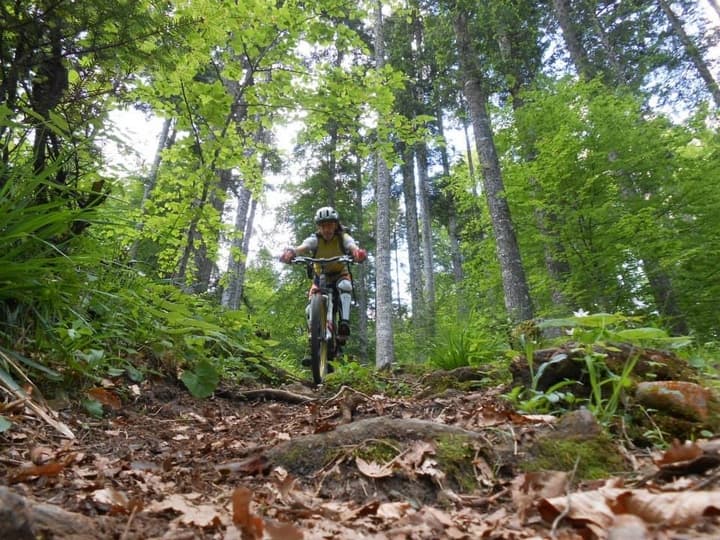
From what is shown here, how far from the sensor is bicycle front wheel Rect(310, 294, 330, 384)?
17.0ft

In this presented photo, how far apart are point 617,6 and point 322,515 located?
18.0 meters

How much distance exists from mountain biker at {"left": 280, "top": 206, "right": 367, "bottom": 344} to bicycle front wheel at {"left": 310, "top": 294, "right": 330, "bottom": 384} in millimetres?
323

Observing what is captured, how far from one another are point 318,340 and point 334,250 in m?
1.48

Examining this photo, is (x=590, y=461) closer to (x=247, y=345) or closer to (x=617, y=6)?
(x=247, y=345)

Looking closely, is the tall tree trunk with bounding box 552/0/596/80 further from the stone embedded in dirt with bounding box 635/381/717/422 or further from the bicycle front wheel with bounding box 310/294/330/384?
the stone embedded in dirt with bounding box 635/381/717/422

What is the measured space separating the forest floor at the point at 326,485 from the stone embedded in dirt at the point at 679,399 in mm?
329

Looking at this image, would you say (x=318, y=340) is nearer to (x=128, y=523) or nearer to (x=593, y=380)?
(x=593, y=380)

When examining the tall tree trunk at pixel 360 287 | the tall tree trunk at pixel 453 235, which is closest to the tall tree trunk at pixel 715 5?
the tall tree trunk at pixel 453 235

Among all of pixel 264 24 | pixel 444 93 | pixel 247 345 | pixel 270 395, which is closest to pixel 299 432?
pixel 270 395

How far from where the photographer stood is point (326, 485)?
1.69 m

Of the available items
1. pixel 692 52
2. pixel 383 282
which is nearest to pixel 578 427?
pixel 383 282

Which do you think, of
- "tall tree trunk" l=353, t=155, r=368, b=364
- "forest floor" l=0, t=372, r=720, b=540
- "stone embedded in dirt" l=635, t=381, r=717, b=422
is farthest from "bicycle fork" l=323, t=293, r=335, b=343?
"tall tree trunk" l=353, t=155, r=368, b=364

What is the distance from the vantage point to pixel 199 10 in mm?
3848

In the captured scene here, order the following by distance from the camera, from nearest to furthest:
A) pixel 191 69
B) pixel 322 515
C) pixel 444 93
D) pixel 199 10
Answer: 1. pixel 322 515
2. pixel 199 10
3. pixel 191 69
4. pixel 444 93
